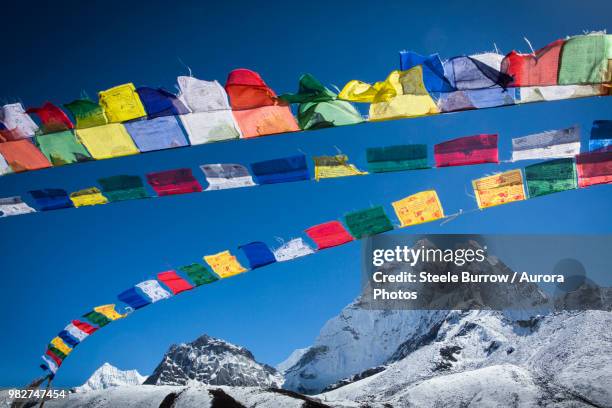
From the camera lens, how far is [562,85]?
4520 mm

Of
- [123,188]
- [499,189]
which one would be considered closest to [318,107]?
[499,189]

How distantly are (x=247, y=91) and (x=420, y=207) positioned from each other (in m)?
2.43

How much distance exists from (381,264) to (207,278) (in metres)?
4.31

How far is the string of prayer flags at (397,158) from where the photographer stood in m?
5.25

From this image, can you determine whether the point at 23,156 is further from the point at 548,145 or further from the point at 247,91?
the point at 548,145

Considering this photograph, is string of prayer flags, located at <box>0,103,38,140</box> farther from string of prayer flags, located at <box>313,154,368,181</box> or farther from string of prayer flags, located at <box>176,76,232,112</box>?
string of prayer flags, located at <box>313,154,368,181</box>

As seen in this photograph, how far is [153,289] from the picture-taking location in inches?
281

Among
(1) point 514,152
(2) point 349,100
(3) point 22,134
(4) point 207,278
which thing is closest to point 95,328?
(4) point 207,278

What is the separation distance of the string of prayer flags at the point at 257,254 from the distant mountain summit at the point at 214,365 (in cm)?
6129

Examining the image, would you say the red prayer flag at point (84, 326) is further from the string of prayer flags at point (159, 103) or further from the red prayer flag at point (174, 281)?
the string of prayer flags at point (159, 103)

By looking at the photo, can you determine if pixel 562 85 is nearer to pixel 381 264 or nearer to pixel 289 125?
pixel 289 125

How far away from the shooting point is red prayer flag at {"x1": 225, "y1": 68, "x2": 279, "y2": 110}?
4543 mm

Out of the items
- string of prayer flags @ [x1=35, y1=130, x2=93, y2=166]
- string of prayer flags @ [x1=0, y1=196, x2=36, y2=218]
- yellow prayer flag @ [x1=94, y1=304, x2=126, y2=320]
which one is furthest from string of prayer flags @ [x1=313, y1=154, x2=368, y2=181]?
yellow prayer flag @ [x1=94, y1=304, x2=126, y2=320]

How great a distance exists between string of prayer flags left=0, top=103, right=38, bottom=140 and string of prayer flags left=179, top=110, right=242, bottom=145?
1696 millimetres
